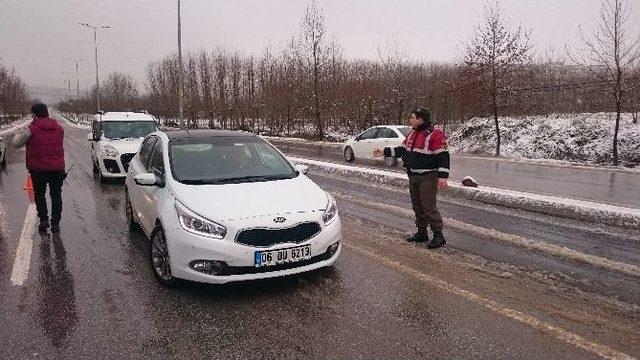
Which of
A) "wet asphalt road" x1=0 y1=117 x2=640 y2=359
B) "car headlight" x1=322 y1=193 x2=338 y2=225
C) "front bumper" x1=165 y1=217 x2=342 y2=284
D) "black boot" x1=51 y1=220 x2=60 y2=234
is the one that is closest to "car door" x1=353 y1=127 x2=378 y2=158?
"wet asphalt road" x1=0 y1=117 x2=640 y2=359

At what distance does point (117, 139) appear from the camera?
1247 centimetres

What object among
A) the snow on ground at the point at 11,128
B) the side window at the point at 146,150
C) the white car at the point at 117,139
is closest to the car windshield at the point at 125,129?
the white car at the point at 117,139

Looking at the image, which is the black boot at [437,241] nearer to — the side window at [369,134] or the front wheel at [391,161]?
the front wheel at [391,161]

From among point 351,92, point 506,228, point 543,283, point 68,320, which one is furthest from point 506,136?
point 68,320

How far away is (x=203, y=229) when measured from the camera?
4.39 m

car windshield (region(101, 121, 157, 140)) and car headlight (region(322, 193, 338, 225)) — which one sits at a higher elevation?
car windshield (region(101, 121, 157, 140))

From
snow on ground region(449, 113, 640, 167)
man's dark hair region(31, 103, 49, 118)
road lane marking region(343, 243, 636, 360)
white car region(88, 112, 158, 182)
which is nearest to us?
road lane marking region(343, 243, 636, 360)

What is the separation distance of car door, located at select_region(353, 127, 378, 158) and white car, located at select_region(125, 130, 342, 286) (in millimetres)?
12839

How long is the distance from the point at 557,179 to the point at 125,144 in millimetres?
12270

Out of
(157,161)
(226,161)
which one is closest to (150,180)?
(157,161)

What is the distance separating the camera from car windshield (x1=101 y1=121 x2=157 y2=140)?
501 inches

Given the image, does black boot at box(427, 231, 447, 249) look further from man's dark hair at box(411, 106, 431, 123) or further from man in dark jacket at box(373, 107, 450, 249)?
man's dark hair at box(411, 106, 431, 123)

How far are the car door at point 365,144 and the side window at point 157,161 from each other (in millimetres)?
12813

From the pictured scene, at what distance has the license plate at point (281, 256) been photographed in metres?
4.30
